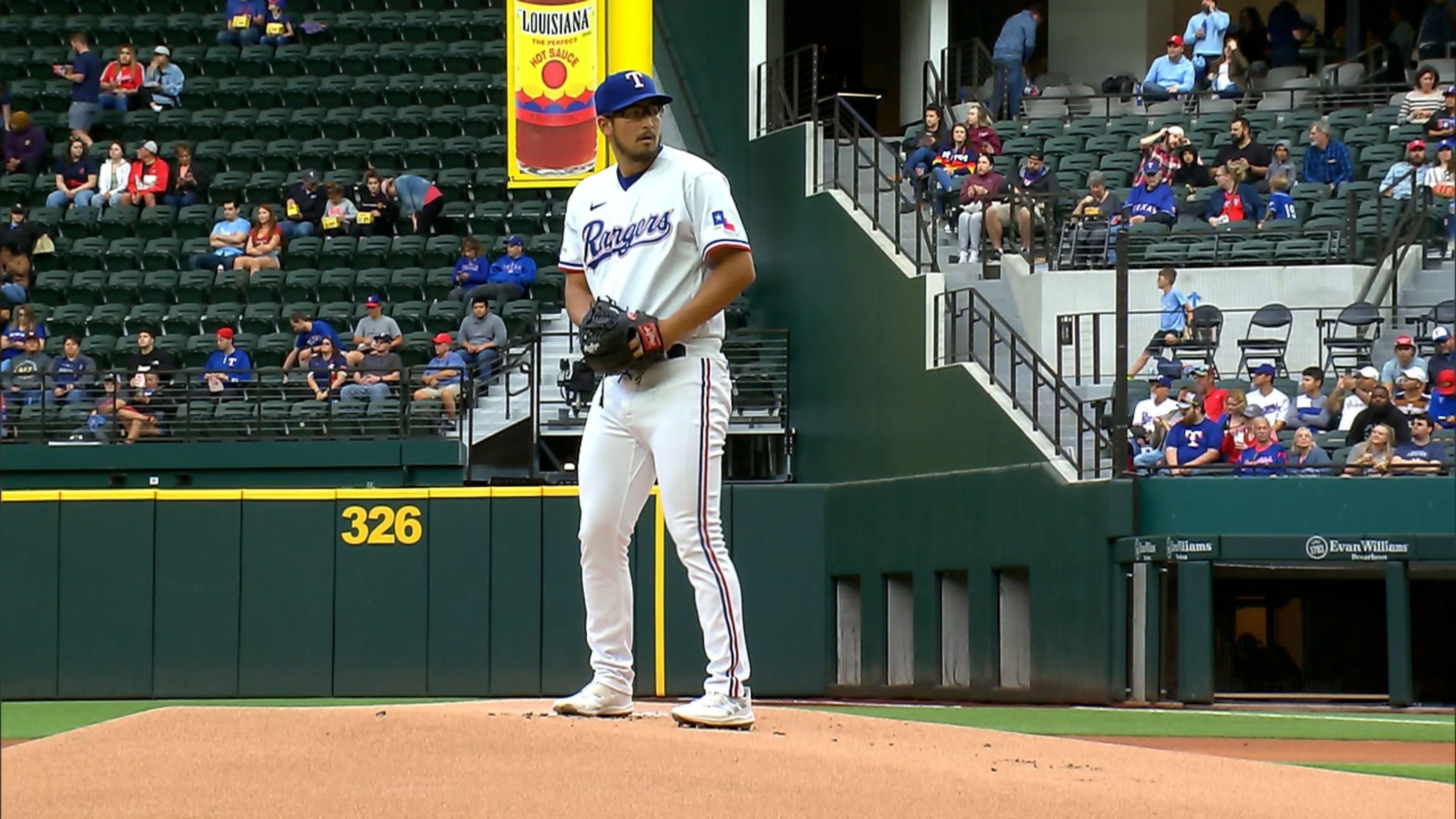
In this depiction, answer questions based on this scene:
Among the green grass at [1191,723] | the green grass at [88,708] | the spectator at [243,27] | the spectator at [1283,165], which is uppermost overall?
the spectator at [243,27]

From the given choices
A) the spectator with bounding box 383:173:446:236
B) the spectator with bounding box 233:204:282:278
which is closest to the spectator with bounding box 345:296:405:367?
the spectator with bounding box 233:204:282:278

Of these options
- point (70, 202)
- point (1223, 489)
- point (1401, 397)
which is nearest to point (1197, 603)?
point (1223, 489)

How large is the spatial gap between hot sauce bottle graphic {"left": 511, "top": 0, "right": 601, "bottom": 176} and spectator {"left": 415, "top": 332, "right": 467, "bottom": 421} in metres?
4.51

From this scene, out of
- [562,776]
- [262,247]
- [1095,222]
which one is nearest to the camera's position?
[562,776]

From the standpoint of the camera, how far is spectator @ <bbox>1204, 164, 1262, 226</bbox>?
635 inches

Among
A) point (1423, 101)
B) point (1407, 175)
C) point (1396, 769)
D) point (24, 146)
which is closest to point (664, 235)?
point (1396, 769)

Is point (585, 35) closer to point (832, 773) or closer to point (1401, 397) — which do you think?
point (1401, 397)

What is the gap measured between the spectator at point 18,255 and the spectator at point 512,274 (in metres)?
4.63

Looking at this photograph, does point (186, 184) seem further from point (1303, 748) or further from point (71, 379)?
point (1303, 748)

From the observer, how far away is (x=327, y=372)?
17.3 m

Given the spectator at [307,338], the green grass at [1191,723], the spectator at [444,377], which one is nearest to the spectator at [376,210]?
the spectator at [307,338]

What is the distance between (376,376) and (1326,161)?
26.2ft

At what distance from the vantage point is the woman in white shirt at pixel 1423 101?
668 inches

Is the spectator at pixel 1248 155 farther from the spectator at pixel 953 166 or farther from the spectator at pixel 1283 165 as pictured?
the spectator at pixel 953 166
